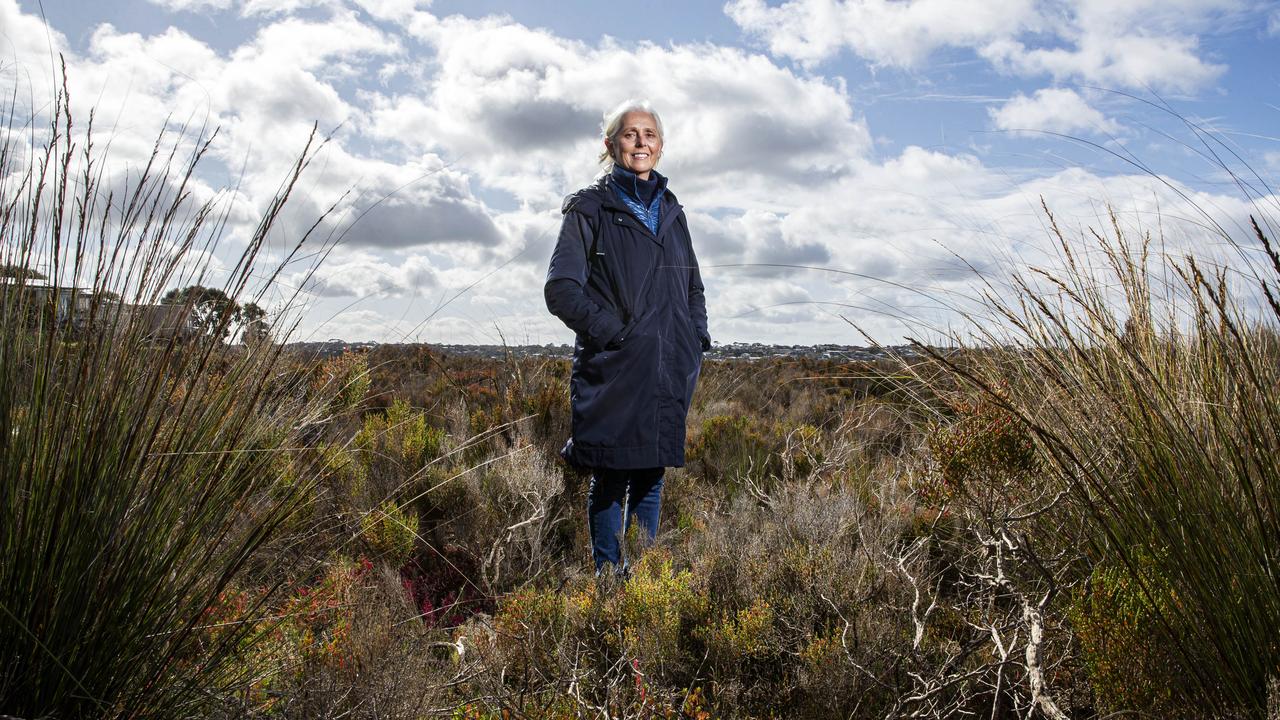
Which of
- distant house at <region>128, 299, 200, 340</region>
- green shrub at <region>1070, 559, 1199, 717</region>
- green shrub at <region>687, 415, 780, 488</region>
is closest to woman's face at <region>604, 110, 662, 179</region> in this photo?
distant house at <region>128, 299, 200, 340</region>

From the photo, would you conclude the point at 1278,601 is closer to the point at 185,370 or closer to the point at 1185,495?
the point at 1185,495

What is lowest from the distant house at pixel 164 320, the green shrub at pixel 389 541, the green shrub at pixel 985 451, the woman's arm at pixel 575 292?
the green shrub at pixel 389 541

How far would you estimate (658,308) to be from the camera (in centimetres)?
322

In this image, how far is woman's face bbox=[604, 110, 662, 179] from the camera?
10.7ft

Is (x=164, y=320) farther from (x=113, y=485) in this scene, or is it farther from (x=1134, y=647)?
(x=1134, y=647)

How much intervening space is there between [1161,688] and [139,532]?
232 centimetres

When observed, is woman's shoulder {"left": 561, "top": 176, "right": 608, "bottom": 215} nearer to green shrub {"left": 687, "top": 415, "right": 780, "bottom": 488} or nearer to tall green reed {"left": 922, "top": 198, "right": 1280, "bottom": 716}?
tall green reed {"left": 922, "top": 198, "right": 1280, "bottom": 716}

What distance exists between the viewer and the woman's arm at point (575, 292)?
303 cm

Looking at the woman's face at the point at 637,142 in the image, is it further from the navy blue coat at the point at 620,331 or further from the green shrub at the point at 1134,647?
the green shrub at the point at 1134,647

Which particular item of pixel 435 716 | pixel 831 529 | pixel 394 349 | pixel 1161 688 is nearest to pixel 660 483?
pixel 831 529

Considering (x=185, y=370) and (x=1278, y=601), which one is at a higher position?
(x=185, y=370)

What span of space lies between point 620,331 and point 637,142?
84 cm

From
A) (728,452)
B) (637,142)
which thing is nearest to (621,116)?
(637,142)

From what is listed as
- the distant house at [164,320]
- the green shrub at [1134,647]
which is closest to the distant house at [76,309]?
the distant house at [164,320]
